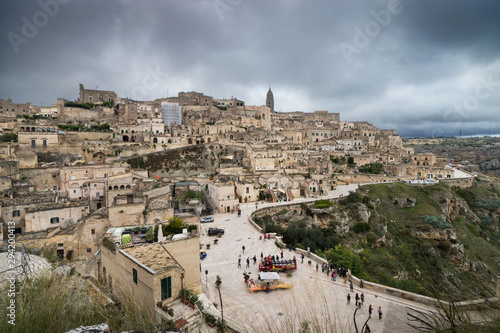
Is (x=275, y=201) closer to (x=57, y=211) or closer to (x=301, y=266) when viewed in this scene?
(x=301, y=266)

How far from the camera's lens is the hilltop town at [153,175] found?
10.5 metres

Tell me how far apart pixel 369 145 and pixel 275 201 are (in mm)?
44920

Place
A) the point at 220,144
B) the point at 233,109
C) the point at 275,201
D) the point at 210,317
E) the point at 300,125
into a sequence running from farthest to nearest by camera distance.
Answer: the point at 300,125 → the point at 233,109 → the point at 220,144 → the point at 275,201 → the point at 210,317

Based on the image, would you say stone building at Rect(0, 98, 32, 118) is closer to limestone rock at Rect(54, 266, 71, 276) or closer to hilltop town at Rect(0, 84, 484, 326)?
hilltop town at Rect(0, 84, 484, 326)

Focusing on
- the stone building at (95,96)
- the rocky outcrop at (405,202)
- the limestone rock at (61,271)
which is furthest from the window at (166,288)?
the stone building at (95,96)

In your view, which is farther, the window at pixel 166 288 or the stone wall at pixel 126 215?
the stone wall at pixel 126 215

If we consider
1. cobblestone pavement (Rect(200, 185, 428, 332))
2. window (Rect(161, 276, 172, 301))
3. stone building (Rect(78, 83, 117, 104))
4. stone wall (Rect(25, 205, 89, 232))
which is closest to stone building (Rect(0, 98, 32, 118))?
stone building (Rect(78, 83, 117, 104))

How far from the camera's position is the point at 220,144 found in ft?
168

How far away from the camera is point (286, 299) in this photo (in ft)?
37.4

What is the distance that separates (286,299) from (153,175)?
115 feet

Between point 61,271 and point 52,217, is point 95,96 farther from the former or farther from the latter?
point 61,271

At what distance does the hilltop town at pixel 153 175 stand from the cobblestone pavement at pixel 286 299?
151 centimetres

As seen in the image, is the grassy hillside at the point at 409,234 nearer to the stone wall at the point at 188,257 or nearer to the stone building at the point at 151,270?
the stone wall at the point at 188,257

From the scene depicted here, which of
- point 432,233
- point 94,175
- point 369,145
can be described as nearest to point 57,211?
point 94,175
